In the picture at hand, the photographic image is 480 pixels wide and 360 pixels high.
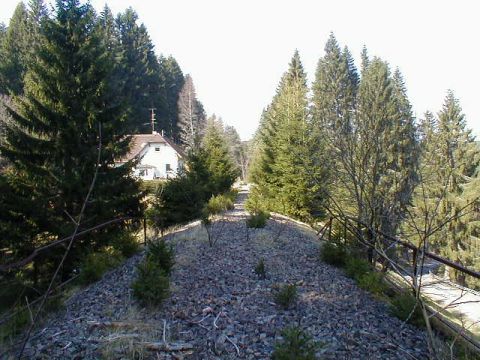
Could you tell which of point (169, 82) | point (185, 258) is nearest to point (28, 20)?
point (169, 82)

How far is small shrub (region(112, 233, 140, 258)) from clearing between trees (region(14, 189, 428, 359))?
818mm

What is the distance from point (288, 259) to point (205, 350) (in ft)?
12.7

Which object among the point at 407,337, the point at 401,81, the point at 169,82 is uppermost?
the point at 169,82

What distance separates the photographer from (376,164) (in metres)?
6.32

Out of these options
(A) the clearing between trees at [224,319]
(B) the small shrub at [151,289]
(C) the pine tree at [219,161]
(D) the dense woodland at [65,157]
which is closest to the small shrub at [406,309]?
(A) the clearing between trees at [224,319]

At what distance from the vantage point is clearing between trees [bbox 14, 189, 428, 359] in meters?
3.76

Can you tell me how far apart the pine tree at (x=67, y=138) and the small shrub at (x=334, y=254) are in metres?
6.16

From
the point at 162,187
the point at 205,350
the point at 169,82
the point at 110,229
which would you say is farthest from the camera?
the point at 169,82

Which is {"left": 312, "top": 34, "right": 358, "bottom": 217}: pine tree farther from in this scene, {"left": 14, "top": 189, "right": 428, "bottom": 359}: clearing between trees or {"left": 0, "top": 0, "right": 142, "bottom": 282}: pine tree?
{"left": 0, "top": 0, "right": 142, "bottom": 282}: pine tree

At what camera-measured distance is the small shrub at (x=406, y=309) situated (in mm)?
4371

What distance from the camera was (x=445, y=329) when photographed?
4188mm

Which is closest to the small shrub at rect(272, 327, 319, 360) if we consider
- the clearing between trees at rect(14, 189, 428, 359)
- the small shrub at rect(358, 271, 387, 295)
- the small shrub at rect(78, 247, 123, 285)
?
the clearing between trees at rect(14, 189, 428, 359)

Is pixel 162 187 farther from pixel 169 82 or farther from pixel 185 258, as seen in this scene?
pixel 169 82

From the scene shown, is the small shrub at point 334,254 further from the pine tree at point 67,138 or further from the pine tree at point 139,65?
the pine tree at point 139,65
